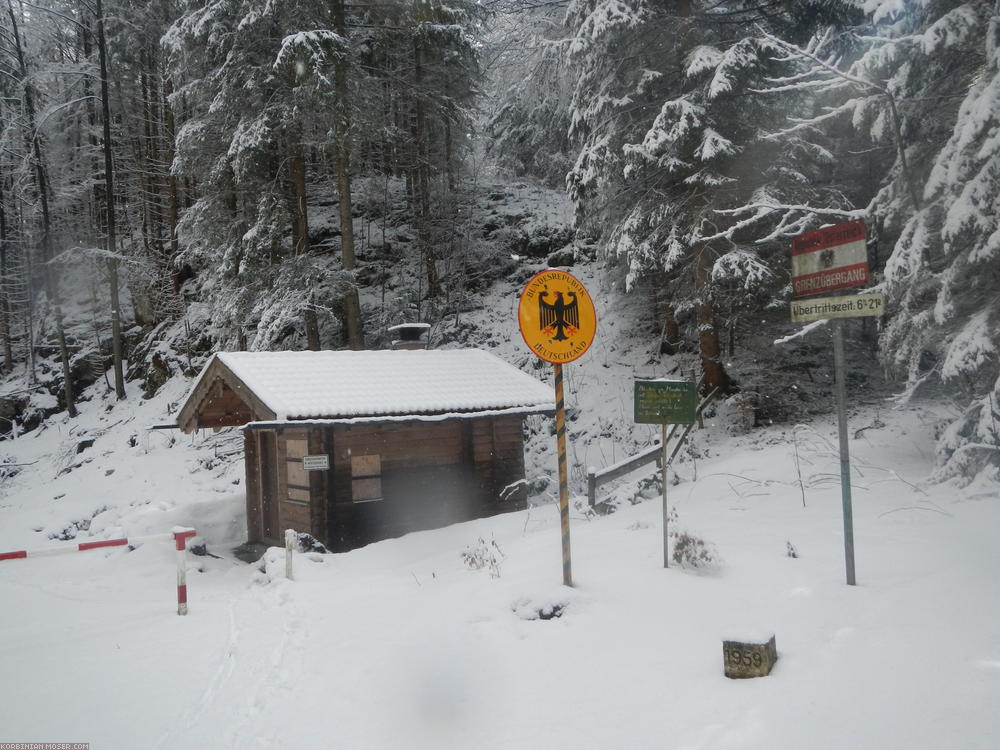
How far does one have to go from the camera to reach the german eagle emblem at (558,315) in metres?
6.45

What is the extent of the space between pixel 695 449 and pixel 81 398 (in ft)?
82.6

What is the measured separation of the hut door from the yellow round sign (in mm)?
8919

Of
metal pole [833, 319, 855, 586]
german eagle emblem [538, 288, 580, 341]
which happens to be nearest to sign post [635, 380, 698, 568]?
german eagle emblem [538, 288, 580, 341]

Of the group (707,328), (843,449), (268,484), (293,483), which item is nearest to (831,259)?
(843,449)

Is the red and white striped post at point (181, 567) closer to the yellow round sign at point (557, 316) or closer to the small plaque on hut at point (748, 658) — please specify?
the yellow round sign at point (557, 316)

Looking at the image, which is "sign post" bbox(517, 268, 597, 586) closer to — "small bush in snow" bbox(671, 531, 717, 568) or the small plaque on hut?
"small bush in snow" bbox(671, 531, 717, 568)

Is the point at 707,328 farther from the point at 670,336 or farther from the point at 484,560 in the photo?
the point at 484,560

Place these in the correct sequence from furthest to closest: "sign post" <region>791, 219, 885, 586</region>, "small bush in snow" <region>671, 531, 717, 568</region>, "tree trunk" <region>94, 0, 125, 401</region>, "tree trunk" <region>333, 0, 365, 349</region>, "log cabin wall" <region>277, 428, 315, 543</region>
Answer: "tree trunk" <region>94, 0, 125, 401</region>, "tree trunk" <region>333, 0, 365, 349</region>, "log cabin wall" <region>277, 428, 315, 543</region>, "small bush in snow" <region>671, 531, 717, 568</region>, "sign post" <region>791, 219, 885, 586</region>

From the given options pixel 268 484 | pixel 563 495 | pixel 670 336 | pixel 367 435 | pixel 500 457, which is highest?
pixel 670 336

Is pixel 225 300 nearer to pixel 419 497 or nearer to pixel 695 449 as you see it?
pixel 419 497

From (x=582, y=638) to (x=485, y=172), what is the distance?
27.3m

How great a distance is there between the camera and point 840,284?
213 inches

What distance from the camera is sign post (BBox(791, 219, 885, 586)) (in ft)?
17.1

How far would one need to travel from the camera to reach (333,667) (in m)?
5.66
